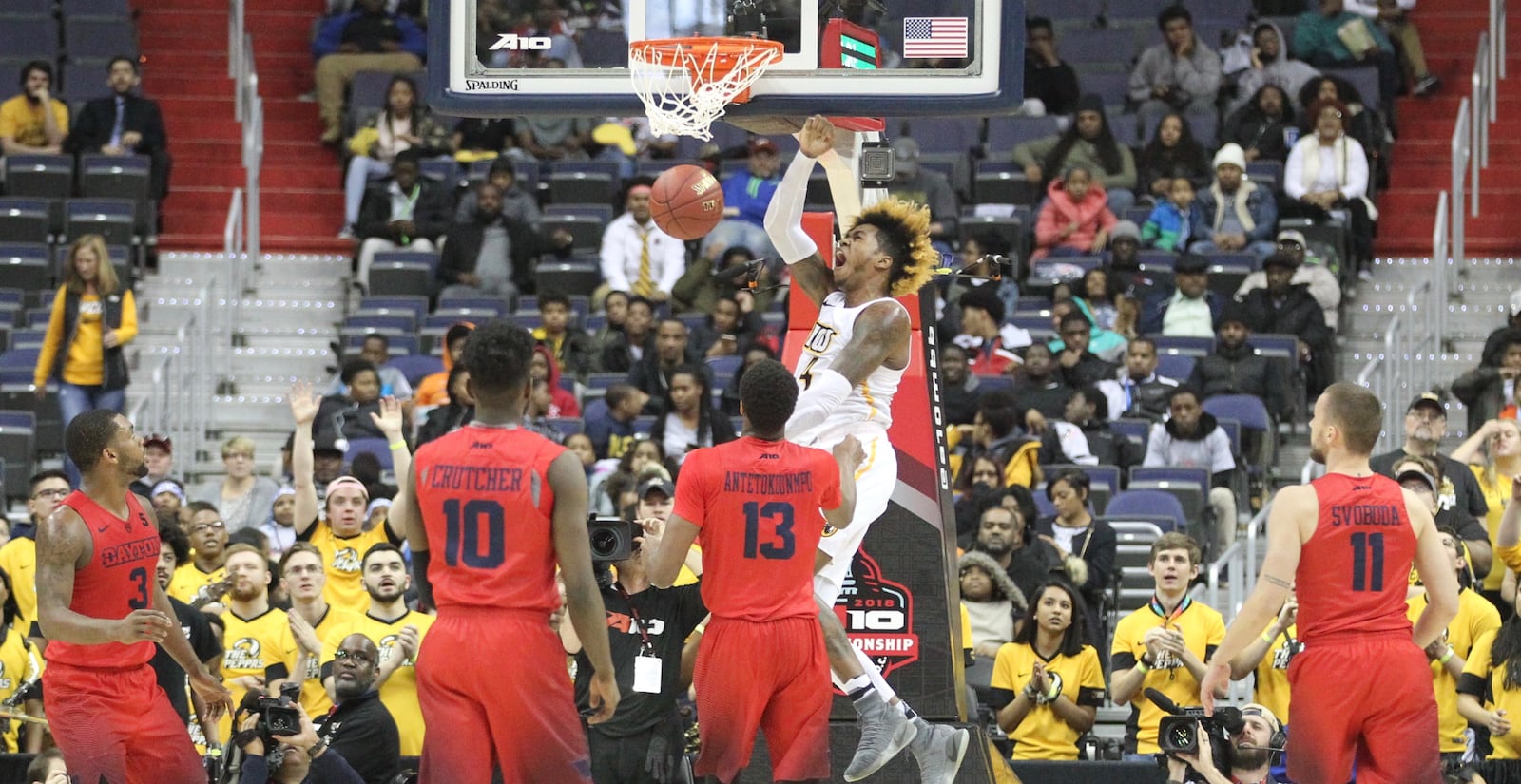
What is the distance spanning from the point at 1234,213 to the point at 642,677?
377 inches

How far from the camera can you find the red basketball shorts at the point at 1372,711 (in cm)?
753

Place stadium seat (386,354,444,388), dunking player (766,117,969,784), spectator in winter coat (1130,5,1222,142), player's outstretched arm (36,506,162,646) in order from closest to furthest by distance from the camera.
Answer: player's outstretched arm (36,506,162,646) → dunking player (766,117,969,784) → stadium seat (386,354,444,388) → spectator in winter coat (1130,5,1222,142)

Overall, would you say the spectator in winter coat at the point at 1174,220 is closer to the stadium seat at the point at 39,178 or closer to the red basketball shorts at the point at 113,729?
the stadium seat at the point at 39,178

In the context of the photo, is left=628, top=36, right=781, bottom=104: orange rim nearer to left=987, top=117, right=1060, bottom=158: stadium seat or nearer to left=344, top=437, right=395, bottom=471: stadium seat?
left=344, top=437, right=395, bottom=471: stadium seat

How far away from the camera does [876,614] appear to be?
9.44 metres

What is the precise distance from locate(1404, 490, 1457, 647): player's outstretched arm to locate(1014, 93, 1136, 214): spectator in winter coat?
9.88m

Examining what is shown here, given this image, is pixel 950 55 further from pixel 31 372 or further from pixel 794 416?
pixel 31 372

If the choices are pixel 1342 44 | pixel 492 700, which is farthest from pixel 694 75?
pixel 1342 44

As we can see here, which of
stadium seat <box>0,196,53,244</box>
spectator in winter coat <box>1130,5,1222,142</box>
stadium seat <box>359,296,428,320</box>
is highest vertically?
spectator in winter coat <box>1130,5,1222,142</box>

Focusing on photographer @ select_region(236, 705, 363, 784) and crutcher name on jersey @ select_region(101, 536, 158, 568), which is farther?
photographer @ select_region(236, 705, 363, 784)

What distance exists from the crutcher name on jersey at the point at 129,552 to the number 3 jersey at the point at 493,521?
4.98 ft

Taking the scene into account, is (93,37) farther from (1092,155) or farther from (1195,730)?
(1195,730)

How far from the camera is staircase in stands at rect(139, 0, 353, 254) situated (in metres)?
18.6

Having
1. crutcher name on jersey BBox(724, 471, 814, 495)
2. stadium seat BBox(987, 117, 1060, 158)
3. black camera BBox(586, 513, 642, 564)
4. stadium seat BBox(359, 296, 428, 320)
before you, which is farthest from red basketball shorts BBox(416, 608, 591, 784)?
stadium seat BBox(987, 117, 1060, 158)
